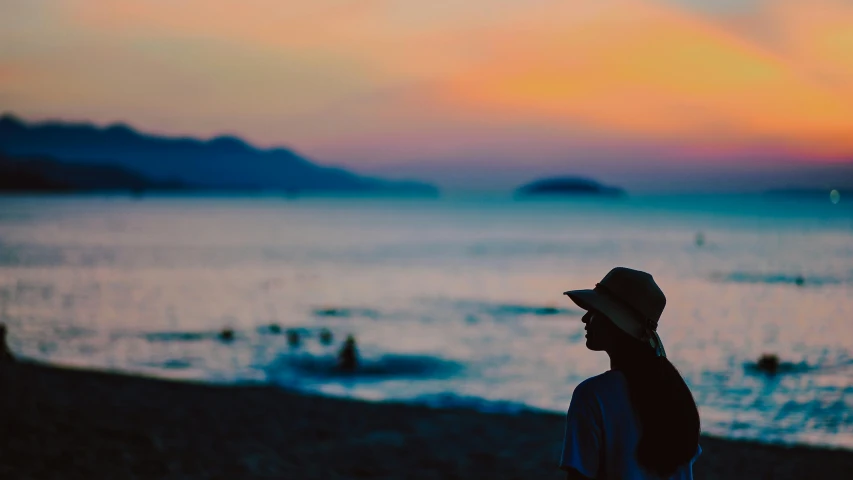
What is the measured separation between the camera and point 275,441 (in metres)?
11.1

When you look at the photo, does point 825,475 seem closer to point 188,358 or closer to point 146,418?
point 146,418

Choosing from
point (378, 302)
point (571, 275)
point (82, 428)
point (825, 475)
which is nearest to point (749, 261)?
point (571, 275)

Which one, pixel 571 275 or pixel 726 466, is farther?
pixel 571 275

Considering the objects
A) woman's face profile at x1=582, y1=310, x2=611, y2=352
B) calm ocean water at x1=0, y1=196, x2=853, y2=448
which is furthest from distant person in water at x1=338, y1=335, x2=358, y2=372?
woman's face profile at x1=582, y1=310, x2=611, y2=352

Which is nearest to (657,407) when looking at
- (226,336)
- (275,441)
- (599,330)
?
(599,330)

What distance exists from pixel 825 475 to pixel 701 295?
32.3 m

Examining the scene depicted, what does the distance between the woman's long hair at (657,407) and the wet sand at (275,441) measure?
6.73m

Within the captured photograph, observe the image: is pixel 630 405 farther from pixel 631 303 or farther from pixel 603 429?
pixel 631 303

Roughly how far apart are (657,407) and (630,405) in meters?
0.10

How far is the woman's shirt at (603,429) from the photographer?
2969 millimetres

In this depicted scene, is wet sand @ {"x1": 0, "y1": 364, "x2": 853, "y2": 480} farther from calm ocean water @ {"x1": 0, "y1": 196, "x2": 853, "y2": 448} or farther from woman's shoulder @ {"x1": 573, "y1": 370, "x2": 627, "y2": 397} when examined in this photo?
woman's shoulder @ {"x1": 573, "y1": 370, "x2": 627, "y2": 397}

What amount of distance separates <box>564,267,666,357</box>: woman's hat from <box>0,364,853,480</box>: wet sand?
6777 mm

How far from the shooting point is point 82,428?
10352mm

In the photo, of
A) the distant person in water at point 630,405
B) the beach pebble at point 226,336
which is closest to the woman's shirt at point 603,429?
the distant person in water at point 630,405
